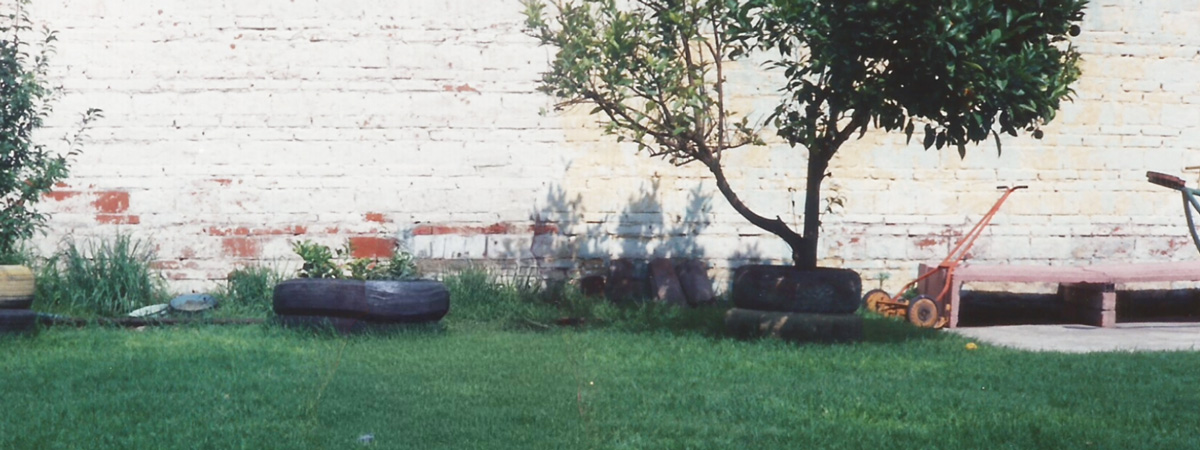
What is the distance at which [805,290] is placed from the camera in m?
8.34

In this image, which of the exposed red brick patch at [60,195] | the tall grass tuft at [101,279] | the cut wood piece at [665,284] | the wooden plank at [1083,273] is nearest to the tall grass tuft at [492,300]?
the cut wood piece at [665,284]

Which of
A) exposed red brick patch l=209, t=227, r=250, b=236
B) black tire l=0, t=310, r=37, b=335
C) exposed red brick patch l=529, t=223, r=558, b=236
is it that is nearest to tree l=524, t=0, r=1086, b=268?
exposed red brick patch l=529, t=223, r=558, b=236

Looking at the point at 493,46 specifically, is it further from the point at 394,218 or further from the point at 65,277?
the point at 65,277

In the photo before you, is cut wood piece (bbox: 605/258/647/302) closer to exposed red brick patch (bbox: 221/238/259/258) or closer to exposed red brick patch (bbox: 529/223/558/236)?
exposed red brick patch (bbox: 529/223/558/236)

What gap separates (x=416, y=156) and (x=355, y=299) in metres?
2.23

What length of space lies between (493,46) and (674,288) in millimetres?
2571

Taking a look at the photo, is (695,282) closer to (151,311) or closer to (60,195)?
(151,311)

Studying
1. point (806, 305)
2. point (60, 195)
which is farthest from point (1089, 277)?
point (60, 195)

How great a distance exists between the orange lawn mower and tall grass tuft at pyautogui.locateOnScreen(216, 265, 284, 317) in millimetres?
5004

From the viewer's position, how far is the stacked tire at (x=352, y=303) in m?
8.54

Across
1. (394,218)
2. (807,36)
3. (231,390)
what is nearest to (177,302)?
(394,218)

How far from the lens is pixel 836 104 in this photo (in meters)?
7.65

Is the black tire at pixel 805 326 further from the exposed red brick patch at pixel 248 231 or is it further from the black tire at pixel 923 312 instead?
the exposed red brick patch at pixel 248 231

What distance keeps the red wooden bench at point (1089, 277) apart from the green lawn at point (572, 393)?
155 cm
